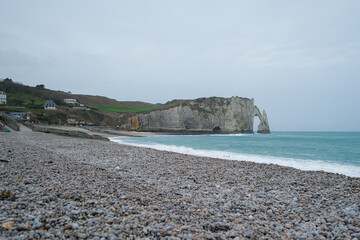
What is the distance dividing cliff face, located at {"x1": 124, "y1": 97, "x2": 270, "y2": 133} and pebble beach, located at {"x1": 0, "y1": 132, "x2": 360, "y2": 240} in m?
67.5

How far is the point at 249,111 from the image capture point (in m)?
84.2

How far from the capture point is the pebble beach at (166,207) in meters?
3.73

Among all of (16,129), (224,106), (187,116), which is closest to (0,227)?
(16,129)

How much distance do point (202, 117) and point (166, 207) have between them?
7340 cm

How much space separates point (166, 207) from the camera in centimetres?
505

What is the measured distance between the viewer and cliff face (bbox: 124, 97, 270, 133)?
248ft

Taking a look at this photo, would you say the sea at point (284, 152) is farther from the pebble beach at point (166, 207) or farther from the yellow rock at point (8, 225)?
the yellow rock at point (8, 225)

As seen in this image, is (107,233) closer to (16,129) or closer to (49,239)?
(49,239)

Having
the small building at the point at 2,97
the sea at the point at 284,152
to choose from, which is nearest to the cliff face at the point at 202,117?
the sea at the point at 284,152

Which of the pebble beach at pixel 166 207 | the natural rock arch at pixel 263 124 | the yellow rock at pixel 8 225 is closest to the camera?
the yellow rock at pixel 8 225

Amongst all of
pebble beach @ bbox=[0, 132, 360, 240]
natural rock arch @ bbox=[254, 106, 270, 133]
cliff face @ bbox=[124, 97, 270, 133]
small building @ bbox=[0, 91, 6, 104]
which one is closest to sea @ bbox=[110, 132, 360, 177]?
pebble beach @ bbox=[0, 132, 360, 240]

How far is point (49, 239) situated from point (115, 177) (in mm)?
4458

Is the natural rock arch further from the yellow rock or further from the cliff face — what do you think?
the yellow rock

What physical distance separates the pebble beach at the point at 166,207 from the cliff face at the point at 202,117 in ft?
221
